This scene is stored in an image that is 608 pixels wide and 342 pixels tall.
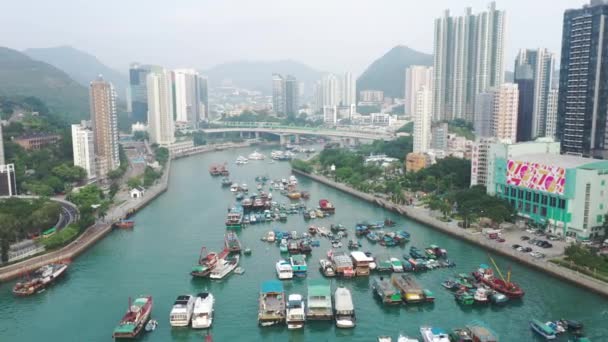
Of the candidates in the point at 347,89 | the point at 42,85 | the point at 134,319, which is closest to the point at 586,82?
the point at 134,319

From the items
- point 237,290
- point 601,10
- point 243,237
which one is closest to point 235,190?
point 243,237

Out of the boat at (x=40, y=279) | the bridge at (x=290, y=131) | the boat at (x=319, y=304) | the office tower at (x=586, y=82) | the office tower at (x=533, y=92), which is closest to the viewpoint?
the boat at (x=319, y=304)

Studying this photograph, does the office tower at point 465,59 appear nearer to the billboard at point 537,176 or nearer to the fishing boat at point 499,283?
the billboard at point 537,176

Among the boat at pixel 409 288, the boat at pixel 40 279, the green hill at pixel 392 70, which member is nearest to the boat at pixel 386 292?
the boat at pixel 409 288

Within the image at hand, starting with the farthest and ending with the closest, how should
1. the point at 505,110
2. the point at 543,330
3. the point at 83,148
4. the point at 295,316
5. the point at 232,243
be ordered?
the point at 505,110 < the point at 83,148 < the point at 232,243 < the point at 295,316 < the point at 543,330

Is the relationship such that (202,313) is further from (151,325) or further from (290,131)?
(290,131)

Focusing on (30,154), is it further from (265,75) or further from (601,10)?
(265,75)

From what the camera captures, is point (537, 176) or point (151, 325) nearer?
point (151, 325)
